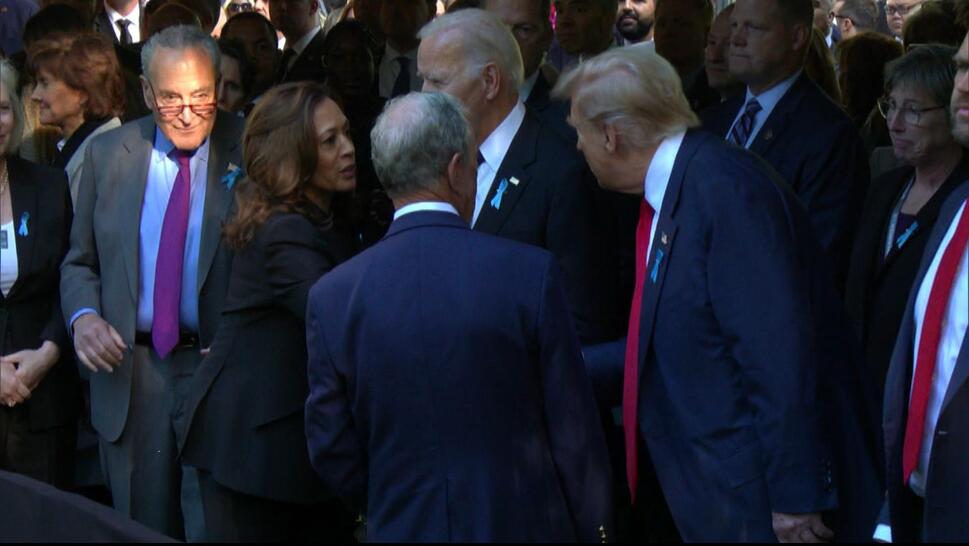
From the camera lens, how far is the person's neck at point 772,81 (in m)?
5.71

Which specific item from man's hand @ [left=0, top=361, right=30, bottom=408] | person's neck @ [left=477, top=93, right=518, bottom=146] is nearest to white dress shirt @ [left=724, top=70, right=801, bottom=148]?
person's neck @ [left=477, top=93, right=518, bottom=146]

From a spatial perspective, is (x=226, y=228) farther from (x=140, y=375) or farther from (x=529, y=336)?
(x=529, y=336)

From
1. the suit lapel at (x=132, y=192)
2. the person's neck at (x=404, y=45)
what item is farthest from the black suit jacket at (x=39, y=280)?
the person's neck at (x=404, y=45)

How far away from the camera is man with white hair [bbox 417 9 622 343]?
4.42 m

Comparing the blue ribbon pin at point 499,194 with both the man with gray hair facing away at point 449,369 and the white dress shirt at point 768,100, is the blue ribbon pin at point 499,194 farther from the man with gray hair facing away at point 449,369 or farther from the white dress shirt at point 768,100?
the white dress shirt at point 768,100

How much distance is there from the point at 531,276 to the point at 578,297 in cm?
81

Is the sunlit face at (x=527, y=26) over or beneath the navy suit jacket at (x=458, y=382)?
over

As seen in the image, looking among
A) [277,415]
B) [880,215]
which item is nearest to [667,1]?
[880,215]

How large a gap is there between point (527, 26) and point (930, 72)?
1.62 meters

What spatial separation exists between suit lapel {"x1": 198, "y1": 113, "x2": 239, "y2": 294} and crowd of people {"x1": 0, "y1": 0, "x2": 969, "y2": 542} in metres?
0.01

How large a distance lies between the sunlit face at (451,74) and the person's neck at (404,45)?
359 centimetres

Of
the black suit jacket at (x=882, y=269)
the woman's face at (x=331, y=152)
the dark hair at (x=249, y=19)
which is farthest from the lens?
the dark hair at (x=249, y=19)

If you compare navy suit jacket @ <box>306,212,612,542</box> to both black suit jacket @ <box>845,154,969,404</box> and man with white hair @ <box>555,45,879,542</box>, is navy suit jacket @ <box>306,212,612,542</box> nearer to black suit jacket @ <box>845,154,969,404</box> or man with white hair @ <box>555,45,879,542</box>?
man with white hair @ <box>555,45,879,542</box>

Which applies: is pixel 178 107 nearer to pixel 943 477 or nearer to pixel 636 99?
pixel 636 99
